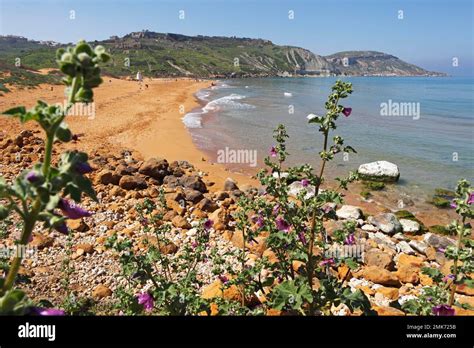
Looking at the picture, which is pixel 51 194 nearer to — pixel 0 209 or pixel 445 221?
pixel 0 209

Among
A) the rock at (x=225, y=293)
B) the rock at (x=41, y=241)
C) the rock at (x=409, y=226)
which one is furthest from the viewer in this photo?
the rock at (x=409, y=226)

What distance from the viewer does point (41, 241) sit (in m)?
7.23

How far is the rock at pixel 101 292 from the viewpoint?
19.4 ft

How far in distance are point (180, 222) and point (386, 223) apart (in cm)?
579

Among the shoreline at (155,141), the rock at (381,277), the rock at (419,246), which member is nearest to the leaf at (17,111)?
the rock at (381,277)

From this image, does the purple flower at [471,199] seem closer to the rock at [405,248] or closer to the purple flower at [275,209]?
the purple flower at [275,209]

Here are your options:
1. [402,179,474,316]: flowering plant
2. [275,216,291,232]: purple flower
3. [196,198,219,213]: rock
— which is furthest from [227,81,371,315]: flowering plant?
[196,198,219,213]: rock

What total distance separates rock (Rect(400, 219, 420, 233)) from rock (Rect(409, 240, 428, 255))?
1.10m

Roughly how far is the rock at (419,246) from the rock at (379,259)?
1.85 meters

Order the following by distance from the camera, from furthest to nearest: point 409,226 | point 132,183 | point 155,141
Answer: point 155,141 → point 132,183 → point 409,226

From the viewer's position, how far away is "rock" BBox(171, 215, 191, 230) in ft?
29.0

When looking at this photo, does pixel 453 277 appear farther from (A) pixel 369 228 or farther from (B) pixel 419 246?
(A) pixel 369 228

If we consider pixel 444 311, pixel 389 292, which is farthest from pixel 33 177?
pixel 389 292
